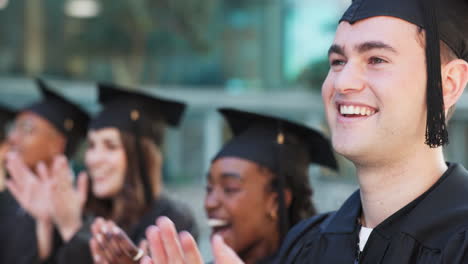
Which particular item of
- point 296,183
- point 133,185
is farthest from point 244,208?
point 133,185

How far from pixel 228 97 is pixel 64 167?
1153 centimetres

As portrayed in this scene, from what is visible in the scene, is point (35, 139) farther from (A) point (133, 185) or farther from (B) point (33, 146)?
(A) point (133, 185)

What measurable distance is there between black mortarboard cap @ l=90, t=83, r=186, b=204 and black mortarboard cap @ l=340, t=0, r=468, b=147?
7.05 ft

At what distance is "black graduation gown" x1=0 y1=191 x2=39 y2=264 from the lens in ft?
12.2

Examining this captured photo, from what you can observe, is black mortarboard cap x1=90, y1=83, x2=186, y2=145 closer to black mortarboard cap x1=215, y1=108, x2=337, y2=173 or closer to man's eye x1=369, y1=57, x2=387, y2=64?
black mortarboard cap x1=215, y1=108, x2=337, y2=173

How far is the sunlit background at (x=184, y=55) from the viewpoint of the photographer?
13.2 metres

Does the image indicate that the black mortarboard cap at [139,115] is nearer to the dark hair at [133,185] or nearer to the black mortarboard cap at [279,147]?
the dark hair at [133,185]

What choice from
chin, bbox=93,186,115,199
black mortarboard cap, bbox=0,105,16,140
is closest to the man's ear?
chin, bbox=93,186,115,199

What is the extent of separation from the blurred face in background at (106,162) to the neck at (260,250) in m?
1.10

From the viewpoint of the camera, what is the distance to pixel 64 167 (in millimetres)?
3359

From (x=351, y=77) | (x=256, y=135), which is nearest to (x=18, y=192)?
(x=256, y=135)

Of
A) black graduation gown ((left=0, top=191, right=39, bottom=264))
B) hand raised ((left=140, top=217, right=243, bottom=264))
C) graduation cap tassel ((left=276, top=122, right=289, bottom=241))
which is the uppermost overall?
hand raised ((left=140, top=217, right=243, bottom=264))

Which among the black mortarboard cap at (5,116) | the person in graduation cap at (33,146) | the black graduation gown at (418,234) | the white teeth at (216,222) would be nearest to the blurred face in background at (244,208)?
the white teeth at (216,222)

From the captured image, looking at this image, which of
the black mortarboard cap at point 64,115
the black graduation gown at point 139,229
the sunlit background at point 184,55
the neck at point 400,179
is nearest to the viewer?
the neck at point 400,179
